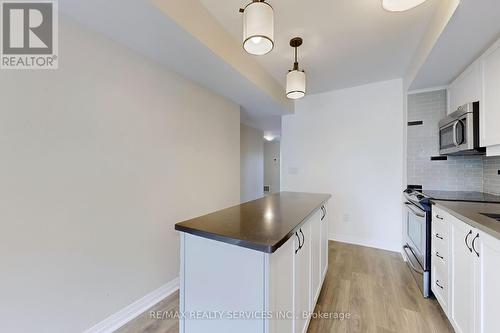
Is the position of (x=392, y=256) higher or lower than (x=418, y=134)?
lower

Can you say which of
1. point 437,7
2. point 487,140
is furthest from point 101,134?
point 487,140

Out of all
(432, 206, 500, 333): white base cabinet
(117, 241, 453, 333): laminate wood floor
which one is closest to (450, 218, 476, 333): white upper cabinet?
(432, 206, 500, 333): white base cabinet

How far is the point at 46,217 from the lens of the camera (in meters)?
1.36

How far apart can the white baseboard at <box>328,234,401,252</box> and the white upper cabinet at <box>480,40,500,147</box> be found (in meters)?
1.99

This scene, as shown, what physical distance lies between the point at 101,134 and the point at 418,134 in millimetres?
3605

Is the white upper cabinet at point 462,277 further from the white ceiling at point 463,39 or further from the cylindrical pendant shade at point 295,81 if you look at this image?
the cylindrical pendant shade at point 295,81

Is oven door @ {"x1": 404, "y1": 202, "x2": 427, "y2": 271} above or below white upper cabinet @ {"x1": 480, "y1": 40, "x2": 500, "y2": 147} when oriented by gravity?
below

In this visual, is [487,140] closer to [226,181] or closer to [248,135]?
[226,181]

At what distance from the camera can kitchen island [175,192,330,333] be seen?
0.96 m

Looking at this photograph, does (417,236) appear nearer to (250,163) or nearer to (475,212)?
(475,212)

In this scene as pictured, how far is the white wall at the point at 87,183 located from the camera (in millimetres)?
1252

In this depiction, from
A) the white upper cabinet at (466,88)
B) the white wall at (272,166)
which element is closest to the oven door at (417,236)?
the white upper cabinet at (466,88)

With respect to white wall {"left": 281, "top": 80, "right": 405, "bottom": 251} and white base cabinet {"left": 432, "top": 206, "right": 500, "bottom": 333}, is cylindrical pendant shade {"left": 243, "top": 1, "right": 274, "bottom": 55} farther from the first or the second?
white wall {"left": 281, "top": 80, "right": 405, "bottom": 251}

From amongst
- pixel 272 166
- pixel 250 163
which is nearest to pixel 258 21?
pixel 250 163
